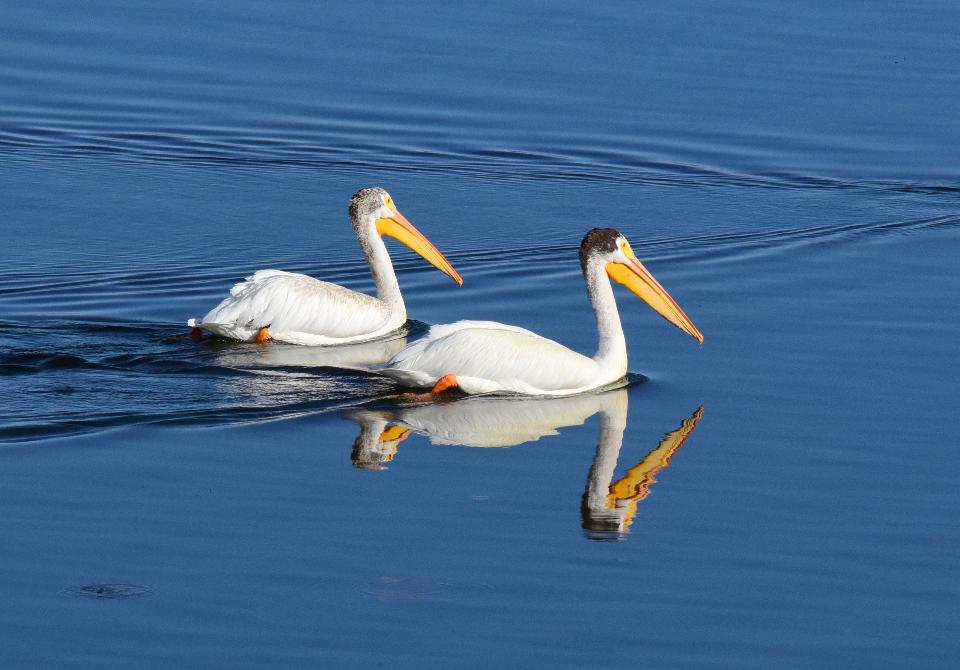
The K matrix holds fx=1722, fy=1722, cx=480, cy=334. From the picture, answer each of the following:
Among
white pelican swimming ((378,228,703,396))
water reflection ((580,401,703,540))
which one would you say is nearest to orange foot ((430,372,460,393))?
white pelican swimming ((378,228,703,396))

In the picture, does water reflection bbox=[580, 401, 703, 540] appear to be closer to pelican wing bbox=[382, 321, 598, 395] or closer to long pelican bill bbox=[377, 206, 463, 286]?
pelican wing bbox=[382, 321, 598, 395]

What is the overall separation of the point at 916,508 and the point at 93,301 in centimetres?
488

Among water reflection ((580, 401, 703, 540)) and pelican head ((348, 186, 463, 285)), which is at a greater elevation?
pelican head ((348, 186, 463, 285))

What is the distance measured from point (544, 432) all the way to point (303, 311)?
6.44 feet

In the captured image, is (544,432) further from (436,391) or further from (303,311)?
(303,311)

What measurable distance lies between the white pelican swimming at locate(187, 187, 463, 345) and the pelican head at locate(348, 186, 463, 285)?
353 mm

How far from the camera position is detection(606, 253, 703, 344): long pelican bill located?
8.94 meters

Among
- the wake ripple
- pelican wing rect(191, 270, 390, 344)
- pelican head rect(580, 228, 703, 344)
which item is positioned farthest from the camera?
the wake ripple

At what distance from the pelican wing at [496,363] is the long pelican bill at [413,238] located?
1.92m

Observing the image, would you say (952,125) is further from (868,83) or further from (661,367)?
(661,367)

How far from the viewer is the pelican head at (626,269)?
8.85 meters

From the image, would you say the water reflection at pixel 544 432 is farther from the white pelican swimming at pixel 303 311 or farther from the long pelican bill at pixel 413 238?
the long pelican bill at pixel 413 238

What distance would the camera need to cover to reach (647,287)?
9039 millimetres

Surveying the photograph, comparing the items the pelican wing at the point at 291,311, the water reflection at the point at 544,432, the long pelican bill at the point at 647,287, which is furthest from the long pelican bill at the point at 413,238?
the water reflection at the point at 544,432
